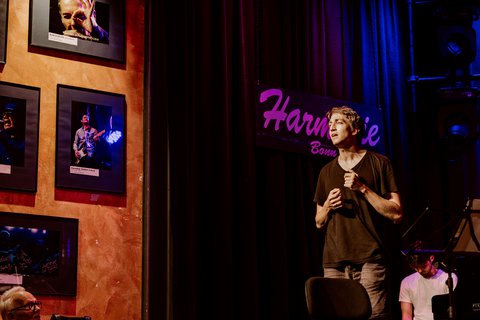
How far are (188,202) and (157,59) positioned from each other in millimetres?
1060

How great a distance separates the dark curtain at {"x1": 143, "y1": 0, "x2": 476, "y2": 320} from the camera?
19.0 feet

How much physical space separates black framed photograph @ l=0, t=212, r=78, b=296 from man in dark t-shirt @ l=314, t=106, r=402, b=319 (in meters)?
1.65

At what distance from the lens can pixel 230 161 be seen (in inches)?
244

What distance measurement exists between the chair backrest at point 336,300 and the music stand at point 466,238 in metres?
0.47

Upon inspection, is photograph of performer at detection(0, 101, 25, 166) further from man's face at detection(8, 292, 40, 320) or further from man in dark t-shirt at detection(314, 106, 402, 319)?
man in dark t-shirt at detection(314, 106, 402, 319)

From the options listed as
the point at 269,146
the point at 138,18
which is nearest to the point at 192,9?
the point at 138,18

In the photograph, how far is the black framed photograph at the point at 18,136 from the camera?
17.3 ft

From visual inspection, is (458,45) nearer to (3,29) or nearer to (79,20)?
(79,20)

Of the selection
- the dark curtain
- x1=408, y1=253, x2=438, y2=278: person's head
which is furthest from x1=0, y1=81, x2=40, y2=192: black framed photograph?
x1=408, y1=253, x2=438, y2=278: person's head

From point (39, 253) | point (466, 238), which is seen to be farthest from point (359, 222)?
point (39, 253)

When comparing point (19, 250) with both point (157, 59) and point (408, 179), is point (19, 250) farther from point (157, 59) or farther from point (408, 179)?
point (408, 179)

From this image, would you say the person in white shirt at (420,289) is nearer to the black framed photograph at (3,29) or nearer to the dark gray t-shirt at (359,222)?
the dark gray t-shirt at (359,222)

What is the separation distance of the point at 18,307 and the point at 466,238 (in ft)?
7.82

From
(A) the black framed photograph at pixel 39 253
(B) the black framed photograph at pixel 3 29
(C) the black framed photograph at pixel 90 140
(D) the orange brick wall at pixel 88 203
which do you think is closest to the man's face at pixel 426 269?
(D) the orange brick wall at pixel 88 203
